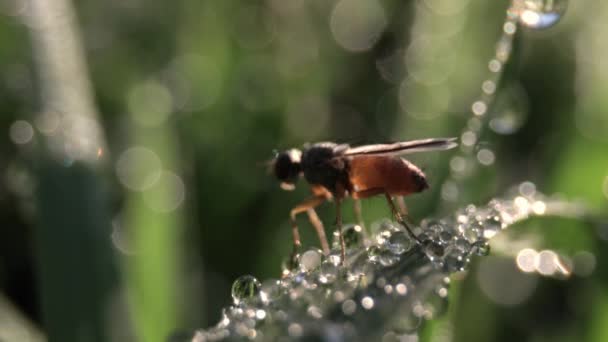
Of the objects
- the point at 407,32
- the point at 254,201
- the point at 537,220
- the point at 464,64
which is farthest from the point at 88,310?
the point at 407,32

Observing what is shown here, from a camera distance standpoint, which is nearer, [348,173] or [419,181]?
[419,181]

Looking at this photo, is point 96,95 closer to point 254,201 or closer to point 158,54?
point 158,54

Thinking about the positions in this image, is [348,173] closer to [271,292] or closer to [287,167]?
[287,167]

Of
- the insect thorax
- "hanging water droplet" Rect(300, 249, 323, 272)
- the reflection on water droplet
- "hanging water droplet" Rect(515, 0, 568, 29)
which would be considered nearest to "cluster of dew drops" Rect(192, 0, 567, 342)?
"hanging water droplet" Rect(300, 249, 323, 272)

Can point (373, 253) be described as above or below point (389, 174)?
above

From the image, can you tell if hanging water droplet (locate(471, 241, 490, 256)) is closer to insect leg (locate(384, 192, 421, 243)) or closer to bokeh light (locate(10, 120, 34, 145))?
insect leg (locate(384, 192, 421, 243))

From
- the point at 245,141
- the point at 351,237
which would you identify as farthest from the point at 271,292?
the point at 245,141
